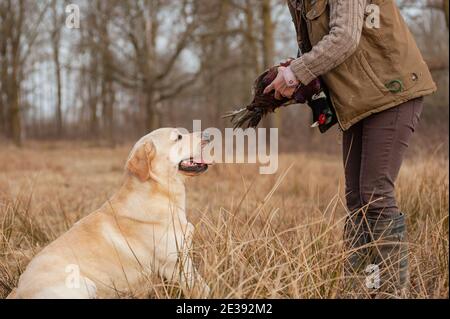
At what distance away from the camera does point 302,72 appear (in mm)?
2598

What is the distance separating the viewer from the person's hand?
266cm

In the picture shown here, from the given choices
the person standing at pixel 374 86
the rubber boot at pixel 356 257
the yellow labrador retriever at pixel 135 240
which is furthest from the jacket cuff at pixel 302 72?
the yellow labrador retriever at pixel 135 240

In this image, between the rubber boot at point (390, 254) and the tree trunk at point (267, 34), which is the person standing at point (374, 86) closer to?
the rubber boot at point (390, 254)

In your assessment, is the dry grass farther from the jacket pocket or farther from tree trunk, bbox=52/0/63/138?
tree trunk, bbox=52/0/63/138

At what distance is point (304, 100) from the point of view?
300 cm

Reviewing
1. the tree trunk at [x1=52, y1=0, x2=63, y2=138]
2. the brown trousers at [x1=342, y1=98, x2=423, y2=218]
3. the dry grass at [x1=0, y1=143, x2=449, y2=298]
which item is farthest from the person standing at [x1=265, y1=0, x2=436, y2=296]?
the tree trunk at [x1=52, y1=0, x2=63, y2=138]

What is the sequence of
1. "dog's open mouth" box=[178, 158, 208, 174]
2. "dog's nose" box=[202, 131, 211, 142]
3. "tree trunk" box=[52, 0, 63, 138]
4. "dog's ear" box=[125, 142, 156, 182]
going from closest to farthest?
"dog's ear" box=[125, 142, 156, 182]
"dog's open mouth" box=[178, 158, 208, 174]
"dog's nose" box=[202, 131, 211, 142]
"tree trunk" box=[52, 0, 63, 138]

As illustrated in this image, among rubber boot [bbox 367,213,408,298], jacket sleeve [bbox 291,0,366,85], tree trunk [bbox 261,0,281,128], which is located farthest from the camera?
tree trunk [bbox 261,0,281,128]

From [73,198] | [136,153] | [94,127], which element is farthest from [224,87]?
[136,153]

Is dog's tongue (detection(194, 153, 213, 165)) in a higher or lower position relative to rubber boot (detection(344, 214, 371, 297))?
higher

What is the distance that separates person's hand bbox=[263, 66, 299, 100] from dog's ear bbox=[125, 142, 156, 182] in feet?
3.04

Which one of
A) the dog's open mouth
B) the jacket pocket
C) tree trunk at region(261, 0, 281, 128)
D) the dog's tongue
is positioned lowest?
the dog's open mouth

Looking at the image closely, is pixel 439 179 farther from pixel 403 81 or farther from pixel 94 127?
pixel 94 127

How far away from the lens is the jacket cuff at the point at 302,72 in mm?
2584
